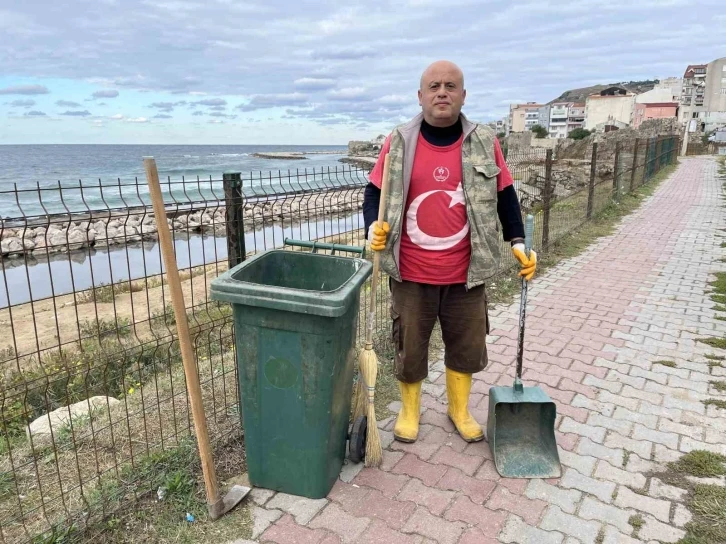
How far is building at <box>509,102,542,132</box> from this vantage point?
128875mm

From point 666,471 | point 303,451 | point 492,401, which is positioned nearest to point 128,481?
point 303,451

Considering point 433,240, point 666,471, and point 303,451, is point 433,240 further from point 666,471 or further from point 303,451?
point 666,471

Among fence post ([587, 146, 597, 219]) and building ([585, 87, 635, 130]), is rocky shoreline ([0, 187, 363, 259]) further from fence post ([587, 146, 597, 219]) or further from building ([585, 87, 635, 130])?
building ([585, 87, 635, 130])

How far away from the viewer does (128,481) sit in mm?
2627

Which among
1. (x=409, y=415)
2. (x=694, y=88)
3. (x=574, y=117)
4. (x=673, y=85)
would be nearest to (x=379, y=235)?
(x=409, y=415)

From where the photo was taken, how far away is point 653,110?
71.5 metres

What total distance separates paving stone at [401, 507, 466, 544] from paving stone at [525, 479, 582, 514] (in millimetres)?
466

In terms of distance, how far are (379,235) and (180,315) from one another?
1042mm

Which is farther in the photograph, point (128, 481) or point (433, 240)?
point (433, 240)

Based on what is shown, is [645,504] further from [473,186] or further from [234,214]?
[234,214]

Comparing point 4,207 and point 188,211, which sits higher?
point 188,211

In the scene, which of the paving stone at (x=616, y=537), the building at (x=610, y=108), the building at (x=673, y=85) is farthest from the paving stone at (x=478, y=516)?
the building at (x=673, y=85)

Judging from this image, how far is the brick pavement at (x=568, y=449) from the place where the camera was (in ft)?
8.05

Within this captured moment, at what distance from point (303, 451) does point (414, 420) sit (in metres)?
0.91
